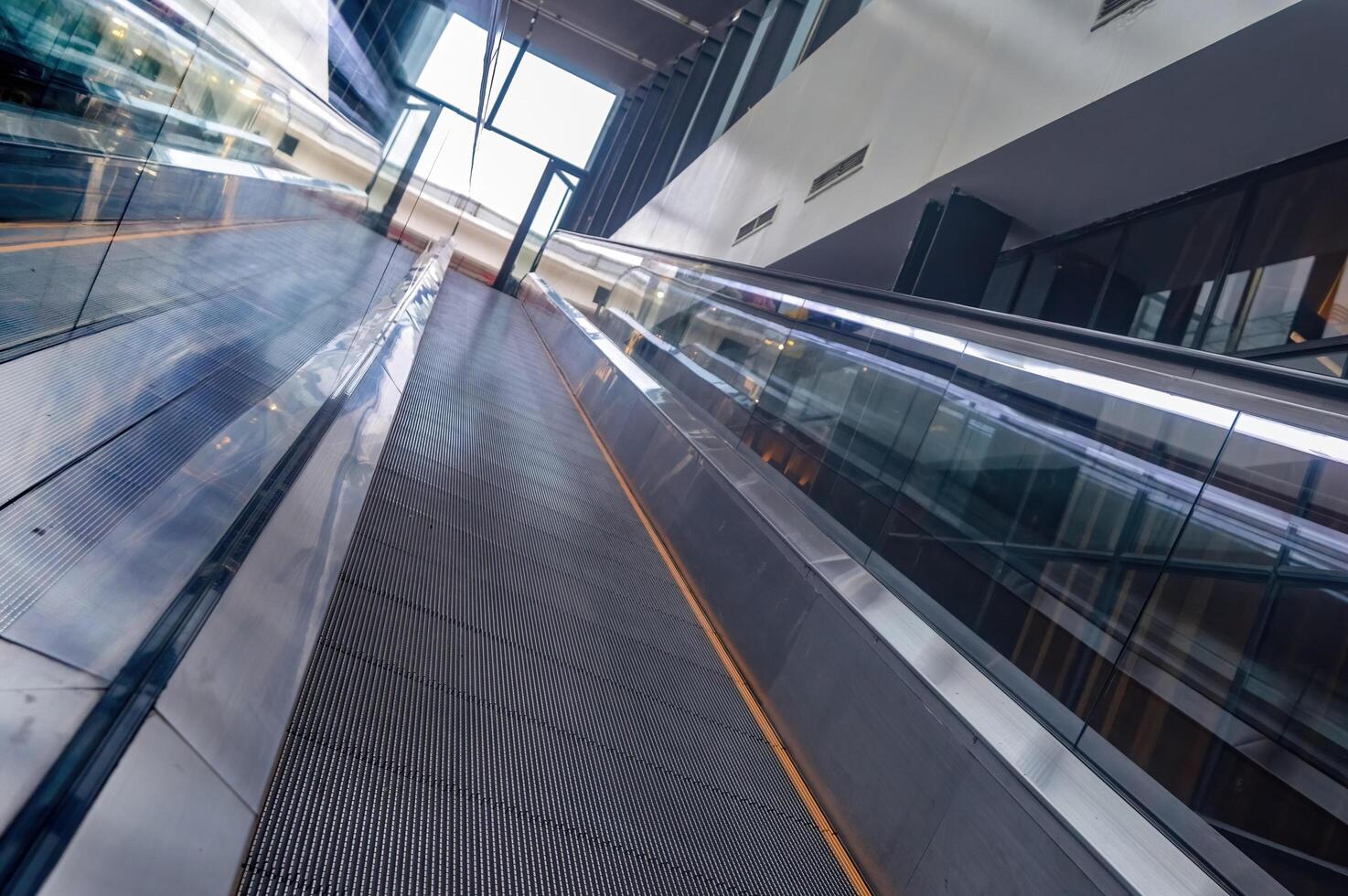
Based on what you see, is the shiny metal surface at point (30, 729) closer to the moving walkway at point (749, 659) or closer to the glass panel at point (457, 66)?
the moving walkway at point (749, 659)

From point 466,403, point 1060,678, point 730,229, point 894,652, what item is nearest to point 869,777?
point 894,652

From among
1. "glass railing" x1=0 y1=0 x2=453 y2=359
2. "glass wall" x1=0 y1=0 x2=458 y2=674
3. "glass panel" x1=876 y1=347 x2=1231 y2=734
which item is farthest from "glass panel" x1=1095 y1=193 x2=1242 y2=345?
"glass railing" x1=0 y1=0 x2=453 y2=359

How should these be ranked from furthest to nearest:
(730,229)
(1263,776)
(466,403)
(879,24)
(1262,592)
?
(730,229) < (879,24) < (466,403) < (1262,592) < (1263,776)

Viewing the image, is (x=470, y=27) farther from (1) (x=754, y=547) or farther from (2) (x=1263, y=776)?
(2) (x=1263, y=776)

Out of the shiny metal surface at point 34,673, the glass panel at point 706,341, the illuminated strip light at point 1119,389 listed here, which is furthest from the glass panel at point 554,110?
the shiny metal surface at point 34,673

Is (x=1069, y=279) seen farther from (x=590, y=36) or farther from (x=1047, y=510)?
(x=590, y=36)

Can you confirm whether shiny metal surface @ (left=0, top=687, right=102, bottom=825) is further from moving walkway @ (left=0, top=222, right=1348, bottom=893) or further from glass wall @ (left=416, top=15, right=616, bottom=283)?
glass wall @ (left=416, top=15, right=616, bottom=283)

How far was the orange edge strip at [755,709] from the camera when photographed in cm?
323

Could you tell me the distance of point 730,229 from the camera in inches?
533

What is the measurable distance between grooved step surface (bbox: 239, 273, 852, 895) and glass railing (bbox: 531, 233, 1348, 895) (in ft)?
3.00

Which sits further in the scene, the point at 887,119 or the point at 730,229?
the point at 730,229

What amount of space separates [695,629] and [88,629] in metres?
Result: 3.06

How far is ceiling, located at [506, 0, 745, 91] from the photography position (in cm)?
2327

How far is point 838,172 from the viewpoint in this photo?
31.8ft
